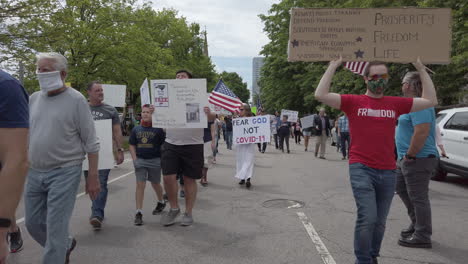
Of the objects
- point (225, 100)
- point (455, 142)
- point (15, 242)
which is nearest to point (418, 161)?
point (15, 242)

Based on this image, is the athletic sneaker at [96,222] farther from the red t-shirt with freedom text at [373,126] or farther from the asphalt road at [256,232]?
the red t-shirt with freedom text at [373,126]

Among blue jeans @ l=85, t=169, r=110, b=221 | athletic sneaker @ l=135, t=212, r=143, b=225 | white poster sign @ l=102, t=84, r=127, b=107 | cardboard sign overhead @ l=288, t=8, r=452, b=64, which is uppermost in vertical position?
cardboard sign overhead @ l=288, t=8, r=452, b=64

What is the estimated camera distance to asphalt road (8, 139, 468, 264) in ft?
14.1

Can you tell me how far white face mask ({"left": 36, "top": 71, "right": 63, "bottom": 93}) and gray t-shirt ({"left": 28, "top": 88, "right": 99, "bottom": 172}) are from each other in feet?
0.38

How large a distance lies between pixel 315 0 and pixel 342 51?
27.6 meters

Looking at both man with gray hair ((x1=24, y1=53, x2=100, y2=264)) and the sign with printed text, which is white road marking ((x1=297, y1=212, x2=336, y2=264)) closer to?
man with gray hair ((x1=24, y1=53, x2=100, y2=264))

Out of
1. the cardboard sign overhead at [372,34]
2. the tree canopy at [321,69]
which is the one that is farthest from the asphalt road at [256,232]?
the tree canopy at [321,69]

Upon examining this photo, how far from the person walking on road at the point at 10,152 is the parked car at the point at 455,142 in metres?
9.10

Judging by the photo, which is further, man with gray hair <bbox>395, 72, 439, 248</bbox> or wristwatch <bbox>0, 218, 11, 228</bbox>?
man with gray hair <bbox>395, 72, 439, 248</bbox>

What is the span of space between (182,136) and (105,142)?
1.06 meters

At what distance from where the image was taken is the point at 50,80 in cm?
322

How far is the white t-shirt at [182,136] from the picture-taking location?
224 inches

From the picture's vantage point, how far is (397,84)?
19.3 metres

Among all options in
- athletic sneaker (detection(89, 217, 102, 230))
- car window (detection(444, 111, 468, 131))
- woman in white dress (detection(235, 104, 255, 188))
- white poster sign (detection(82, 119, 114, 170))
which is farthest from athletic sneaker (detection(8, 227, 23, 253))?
car window (detection(444, 111, 468, 131))
